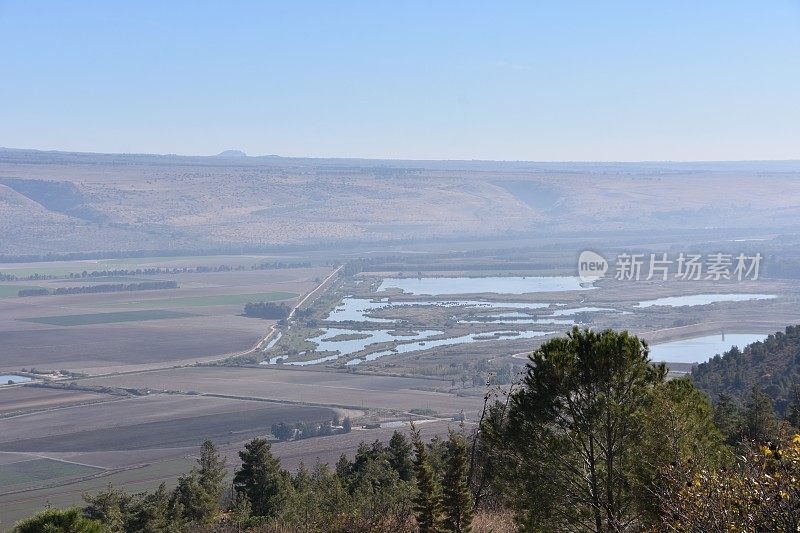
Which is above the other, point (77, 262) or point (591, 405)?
point (591, 405)

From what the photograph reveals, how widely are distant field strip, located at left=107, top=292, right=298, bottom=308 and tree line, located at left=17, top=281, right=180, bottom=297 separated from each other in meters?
8.57

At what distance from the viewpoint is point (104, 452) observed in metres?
39.1

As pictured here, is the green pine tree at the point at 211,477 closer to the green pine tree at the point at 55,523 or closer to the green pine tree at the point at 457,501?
the green pine tree at the point at 457,501

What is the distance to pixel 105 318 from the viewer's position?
74.4 meters

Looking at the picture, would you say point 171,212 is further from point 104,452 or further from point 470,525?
point 470,525

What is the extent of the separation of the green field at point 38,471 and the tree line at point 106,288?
177ft

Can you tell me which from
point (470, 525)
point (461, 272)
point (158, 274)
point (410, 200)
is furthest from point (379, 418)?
point (410, 200)

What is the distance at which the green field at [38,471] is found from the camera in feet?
115

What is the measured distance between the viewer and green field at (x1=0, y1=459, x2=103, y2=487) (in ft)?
115

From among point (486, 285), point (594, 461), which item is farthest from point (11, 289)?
point (594, 461)

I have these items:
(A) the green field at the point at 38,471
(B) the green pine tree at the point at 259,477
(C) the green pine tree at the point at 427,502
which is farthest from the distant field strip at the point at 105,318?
(C) the green pine tree at the point at 427,502

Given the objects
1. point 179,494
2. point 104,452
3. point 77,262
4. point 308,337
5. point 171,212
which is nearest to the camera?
point 179,494

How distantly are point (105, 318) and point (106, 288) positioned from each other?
742 inches

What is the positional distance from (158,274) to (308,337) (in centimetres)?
4351
